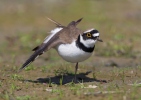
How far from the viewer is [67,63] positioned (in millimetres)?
10492

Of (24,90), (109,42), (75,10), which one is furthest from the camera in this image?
(75,10)

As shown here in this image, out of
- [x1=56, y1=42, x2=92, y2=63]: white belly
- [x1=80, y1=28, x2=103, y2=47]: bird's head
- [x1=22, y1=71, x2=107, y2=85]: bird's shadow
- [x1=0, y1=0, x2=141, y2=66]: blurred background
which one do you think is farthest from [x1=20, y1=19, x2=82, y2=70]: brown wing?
[x1=0, y1=0, x2=141, y2=66]: blurred background

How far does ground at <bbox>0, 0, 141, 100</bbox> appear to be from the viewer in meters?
7.32

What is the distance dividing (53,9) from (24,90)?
10493 mm

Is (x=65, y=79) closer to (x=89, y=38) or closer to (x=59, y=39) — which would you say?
(x=59, y=39)

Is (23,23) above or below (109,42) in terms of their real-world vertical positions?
above

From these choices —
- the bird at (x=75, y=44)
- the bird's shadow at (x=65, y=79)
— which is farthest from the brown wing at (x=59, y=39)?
the bird's shadow at (x=65, y=79)

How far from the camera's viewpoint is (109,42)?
12.8m

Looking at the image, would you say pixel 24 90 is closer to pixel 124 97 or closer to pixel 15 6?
pixel 124 97

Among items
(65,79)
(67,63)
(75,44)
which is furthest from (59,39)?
(67,63)

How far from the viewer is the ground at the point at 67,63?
24.0ft

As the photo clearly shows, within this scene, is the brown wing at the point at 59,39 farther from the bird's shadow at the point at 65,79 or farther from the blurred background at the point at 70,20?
the blurred background at the point at 70,20

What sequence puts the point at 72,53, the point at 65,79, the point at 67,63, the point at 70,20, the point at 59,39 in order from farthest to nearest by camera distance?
the point at 70,20 → the point at 67,63 → the point at 65,79 → the point at 59,39 → the point at 72,53

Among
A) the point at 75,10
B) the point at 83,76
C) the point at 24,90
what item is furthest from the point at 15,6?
the point at 24,90
